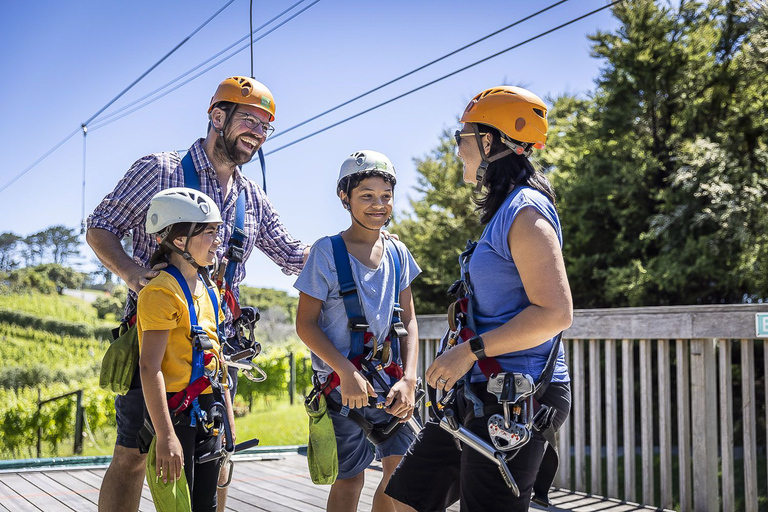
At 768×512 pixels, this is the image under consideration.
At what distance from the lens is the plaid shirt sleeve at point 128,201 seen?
8.58 ft

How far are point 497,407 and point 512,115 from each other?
2.64 feet

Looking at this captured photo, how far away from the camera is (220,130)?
2.82 m

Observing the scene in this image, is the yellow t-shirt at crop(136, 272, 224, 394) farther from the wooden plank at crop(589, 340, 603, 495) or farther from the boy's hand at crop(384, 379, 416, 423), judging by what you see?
the wooden plank at crop(589, 340, 603, 495)

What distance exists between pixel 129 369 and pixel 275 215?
100cm

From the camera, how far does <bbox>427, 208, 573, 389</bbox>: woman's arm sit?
5.88 feet

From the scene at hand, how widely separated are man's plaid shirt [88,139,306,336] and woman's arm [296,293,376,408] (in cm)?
45

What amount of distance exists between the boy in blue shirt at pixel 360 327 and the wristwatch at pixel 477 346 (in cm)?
63

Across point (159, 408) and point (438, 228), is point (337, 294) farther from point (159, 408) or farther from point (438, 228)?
point (438, 228)

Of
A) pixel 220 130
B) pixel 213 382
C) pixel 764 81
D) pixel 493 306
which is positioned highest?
pixel 764 81

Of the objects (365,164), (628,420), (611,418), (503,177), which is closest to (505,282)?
(503,177)

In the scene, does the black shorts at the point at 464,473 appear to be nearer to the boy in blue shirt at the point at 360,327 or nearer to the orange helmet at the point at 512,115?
the boy in blue shirt at the point at 360,327

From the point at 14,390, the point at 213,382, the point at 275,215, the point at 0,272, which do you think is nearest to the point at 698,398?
the point at 275,215

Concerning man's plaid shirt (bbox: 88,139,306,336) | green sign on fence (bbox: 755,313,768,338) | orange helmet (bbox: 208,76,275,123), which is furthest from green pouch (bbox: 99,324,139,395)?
green sign on fence (bbox: 755,313,768,338)

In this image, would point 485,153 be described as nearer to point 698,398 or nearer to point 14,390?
point 698,398
